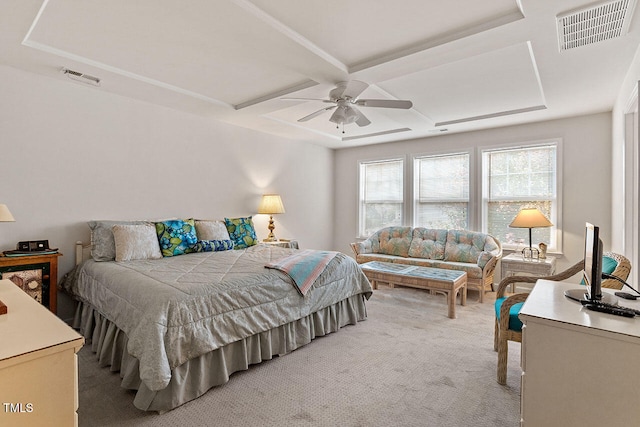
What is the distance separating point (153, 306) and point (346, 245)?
5106mm

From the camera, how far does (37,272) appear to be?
2967 mm

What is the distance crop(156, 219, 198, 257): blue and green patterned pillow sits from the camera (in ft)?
11.9

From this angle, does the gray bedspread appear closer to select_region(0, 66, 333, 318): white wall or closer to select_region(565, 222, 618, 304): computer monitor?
select_region(0, 66, 333, 318): white wall

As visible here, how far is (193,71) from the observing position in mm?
3160

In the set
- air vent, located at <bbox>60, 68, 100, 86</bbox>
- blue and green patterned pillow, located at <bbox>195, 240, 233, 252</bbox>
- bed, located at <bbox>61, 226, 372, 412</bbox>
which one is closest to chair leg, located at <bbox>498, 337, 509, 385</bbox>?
bed, located at <bbox>61, 226, 372, 412</bbox>

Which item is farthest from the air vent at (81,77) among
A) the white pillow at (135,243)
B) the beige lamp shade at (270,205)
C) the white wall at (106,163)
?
the beige lamp shade at (270,205)

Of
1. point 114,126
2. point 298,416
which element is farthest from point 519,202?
point 114,126

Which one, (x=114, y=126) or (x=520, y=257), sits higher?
(x=114, y=126)

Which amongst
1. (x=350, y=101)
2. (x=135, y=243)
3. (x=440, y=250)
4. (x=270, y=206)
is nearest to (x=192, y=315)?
(x=135, y=243)

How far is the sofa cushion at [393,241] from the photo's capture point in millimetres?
5480

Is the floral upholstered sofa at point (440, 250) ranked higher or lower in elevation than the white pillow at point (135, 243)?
lower

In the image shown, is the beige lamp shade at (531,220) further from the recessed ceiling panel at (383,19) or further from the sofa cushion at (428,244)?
the recessed ceiling panel at (383,19)

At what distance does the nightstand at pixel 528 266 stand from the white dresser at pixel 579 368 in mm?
2893

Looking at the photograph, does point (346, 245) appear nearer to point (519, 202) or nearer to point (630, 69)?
point (519, 202)
